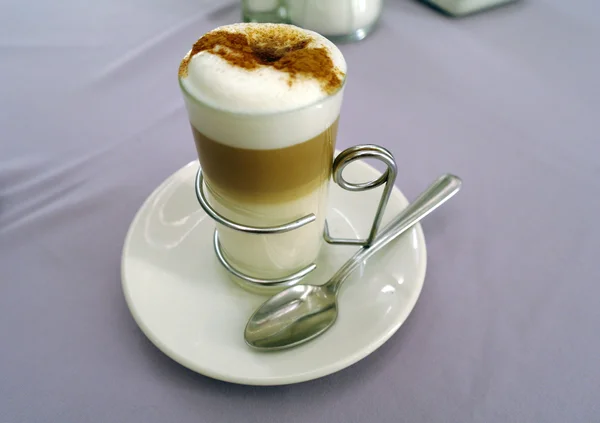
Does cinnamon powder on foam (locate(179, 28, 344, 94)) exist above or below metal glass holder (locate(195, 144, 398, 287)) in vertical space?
above

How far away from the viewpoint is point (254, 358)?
416 mm

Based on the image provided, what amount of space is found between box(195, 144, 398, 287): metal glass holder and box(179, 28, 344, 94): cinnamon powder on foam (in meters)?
0.08

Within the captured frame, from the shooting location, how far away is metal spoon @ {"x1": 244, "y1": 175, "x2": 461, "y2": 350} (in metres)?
0.44

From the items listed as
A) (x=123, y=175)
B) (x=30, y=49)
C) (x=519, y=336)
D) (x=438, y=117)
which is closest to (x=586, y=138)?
(x=438, y=117)

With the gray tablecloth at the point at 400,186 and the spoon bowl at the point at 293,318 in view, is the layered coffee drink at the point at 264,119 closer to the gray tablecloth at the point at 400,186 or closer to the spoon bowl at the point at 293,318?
the spoon bowl at the point at 293,318

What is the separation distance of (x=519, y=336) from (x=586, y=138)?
411 millimetres

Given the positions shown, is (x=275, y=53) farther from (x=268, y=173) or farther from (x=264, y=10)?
(x=264, y=10)

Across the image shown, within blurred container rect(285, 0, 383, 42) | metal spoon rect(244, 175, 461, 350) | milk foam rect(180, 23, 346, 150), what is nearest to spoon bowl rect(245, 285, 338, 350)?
metal spoon rect(244, 175, 461, 350)

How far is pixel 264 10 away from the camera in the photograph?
87 cm

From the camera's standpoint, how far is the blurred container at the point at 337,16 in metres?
0.80

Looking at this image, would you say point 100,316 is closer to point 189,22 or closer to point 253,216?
point 253,216

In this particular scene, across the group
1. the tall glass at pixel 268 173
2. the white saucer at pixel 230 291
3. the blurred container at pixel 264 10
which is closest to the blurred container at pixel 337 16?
the blurred container at pixel 264 10

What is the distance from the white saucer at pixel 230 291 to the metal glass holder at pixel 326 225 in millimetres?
15

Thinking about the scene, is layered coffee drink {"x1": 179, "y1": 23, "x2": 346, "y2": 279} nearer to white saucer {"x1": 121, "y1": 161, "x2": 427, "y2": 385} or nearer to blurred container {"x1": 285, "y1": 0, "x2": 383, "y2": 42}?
white saucer {"x1": 121, "y1": 161, "x2": 427, "y2": 385}
